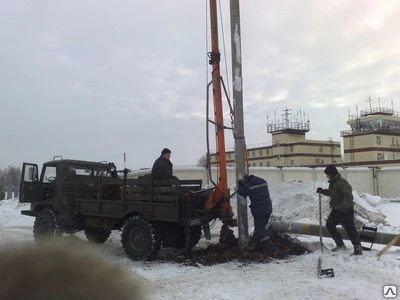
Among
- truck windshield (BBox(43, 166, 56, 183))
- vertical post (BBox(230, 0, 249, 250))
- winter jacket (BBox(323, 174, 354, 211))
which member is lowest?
winter jacket (BBox(323, 174, 354, 211))

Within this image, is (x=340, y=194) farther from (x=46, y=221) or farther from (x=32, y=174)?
(x=32, y=174)

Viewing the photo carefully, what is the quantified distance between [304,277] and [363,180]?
2353cm

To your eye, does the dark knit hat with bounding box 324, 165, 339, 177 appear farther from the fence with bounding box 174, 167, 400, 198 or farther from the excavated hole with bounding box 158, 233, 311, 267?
the fence with bounding box 174, 167, 400, 198

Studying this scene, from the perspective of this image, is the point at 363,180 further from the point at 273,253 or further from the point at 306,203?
the point at 273,253

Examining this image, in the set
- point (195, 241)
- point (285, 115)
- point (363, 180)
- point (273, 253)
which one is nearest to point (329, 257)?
point (273, 253)

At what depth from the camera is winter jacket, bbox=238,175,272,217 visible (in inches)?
369

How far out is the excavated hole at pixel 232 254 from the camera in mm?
8891

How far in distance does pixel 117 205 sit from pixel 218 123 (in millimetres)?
2999

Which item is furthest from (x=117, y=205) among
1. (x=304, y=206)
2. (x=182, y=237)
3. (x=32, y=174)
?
(x=304, y=206)

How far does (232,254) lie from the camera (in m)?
9.27

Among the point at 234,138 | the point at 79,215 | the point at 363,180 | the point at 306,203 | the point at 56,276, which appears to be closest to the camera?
the point at 56,276

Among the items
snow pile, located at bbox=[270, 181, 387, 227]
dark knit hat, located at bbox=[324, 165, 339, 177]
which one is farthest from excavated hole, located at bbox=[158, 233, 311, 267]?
snow pile, located at bbox=[270, 181, 387, 227]

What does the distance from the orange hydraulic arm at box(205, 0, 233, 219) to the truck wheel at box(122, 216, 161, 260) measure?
1567 mm

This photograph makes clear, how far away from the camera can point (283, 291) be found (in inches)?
258
